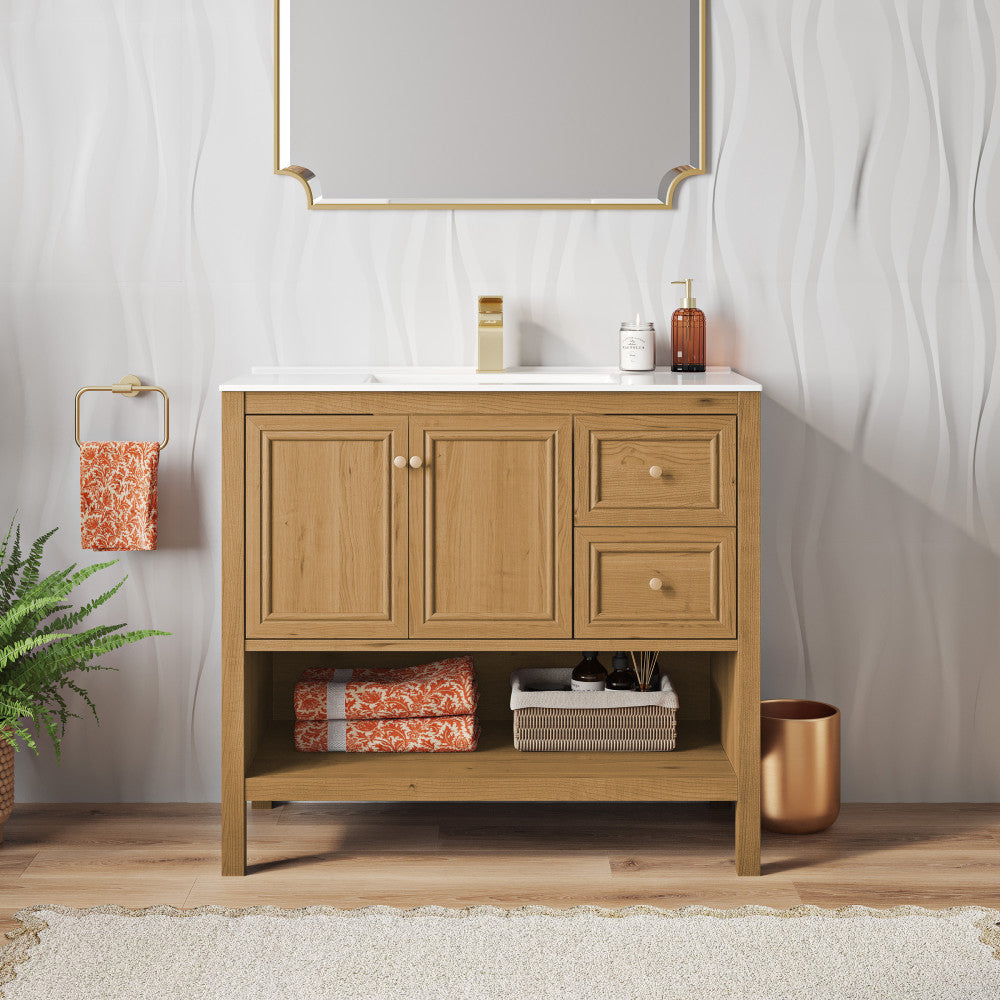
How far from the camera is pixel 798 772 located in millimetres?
2363

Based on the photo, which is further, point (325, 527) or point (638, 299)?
point (638, 299)

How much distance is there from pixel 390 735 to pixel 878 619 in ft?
3.72

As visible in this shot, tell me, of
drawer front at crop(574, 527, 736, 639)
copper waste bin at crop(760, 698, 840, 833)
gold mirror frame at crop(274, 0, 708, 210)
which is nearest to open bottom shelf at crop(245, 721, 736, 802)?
copper waste bin at crop(760, 698, 840, 833)

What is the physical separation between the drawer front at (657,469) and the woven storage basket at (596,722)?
397 millimetres

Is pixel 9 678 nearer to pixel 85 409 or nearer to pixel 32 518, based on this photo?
pixel 32 518

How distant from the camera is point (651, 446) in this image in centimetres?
214

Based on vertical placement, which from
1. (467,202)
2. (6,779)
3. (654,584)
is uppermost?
(467,202)

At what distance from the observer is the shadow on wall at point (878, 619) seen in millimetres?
2580

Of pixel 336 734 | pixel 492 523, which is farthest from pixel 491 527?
pixel 336 734

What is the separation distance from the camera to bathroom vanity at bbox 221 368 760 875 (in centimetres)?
214

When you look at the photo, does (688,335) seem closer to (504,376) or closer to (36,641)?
(504,376)

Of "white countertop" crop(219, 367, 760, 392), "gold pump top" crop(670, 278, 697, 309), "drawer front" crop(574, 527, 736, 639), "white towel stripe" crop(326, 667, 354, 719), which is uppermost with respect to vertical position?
Result: "gold pump top" crop(670, 278, 697, 309)

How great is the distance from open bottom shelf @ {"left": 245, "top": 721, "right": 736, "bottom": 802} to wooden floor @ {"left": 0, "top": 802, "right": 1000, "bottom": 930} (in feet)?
0.50

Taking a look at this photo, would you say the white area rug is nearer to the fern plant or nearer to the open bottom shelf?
the open bottom shelf
